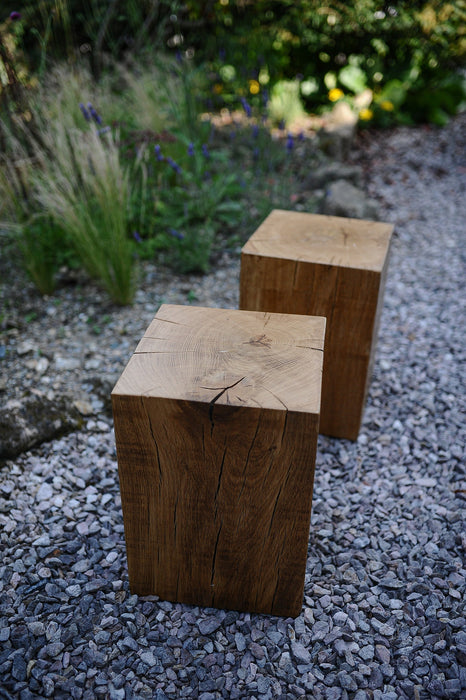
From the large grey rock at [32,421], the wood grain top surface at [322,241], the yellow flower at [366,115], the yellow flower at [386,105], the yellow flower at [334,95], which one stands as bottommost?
the large grey rock at [32,421]

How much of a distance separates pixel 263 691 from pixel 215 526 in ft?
1.36

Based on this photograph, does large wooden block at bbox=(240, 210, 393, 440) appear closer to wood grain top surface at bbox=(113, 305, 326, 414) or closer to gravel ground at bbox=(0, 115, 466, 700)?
gravel ground at bbox=(0, 115, 466, 700)

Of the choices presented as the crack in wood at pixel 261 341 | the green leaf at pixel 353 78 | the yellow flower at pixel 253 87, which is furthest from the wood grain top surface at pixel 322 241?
the green leaf at pixel 353 78

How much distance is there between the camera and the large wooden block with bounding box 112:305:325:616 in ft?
4.28

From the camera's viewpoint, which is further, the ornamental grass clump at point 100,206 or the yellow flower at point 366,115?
the yellow flower at point 366,115

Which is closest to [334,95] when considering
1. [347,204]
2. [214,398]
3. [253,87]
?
[253,87]

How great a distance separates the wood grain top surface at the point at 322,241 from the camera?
1987mm

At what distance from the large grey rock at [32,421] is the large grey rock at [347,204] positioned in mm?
2250

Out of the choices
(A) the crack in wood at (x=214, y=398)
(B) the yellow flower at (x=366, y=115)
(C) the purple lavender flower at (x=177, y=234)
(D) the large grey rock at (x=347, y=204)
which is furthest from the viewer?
(B) the yellow flower at (x=366, y=115)

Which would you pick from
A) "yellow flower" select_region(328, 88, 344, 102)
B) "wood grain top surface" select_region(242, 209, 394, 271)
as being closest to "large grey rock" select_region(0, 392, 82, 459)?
"wood grain top surface" select_region(242, 209, 394, 271)

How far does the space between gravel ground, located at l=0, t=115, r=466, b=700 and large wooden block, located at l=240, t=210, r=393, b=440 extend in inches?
9.9

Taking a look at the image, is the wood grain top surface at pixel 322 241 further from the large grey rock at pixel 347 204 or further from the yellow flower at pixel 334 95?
the yellow flower at pixel 334 95

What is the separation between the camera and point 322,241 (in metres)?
2.12

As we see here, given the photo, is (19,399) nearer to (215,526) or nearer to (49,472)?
(49,472)
